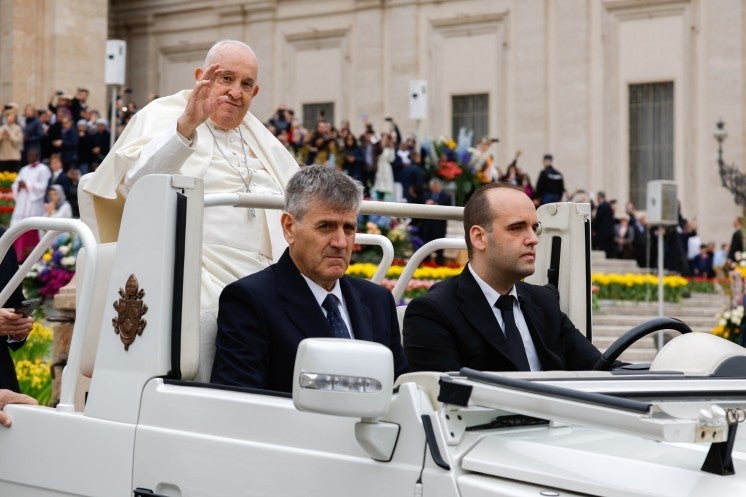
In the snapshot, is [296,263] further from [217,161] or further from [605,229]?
[605,229]

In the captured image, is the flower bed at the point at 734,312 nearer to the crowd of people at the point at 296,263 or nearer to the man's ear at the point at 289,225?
the crowd of people at the point at 296,263

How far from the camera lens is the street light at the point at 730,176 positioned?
35.4m

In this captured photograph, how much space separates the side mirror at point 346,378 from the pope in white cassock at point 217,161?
6.30 feet

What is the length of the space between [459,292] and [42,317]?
12344mm

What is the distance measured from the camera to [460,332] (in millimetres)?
4598

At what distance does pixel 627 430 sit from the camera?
2.65 m

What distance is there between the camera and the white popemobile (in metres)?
2.76

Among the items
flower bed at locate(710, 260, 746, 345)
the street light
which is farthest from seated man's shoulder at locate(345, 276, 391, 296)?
the street light

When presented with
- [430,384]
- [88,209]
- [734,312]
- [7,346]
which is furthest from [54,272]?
[430,384]

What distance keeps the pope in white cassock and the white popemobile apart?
449 mm

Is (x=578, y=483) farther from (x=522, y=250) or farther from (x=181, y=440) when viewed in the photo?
(x=522, y=250)

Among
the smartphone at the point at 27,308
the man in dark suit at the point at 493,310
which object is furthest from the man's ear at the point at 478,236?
the smartphone at the point at 27,308

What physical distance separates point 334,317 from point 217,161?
1.32m

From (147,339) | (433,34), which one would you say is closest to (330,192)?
(147,339)
